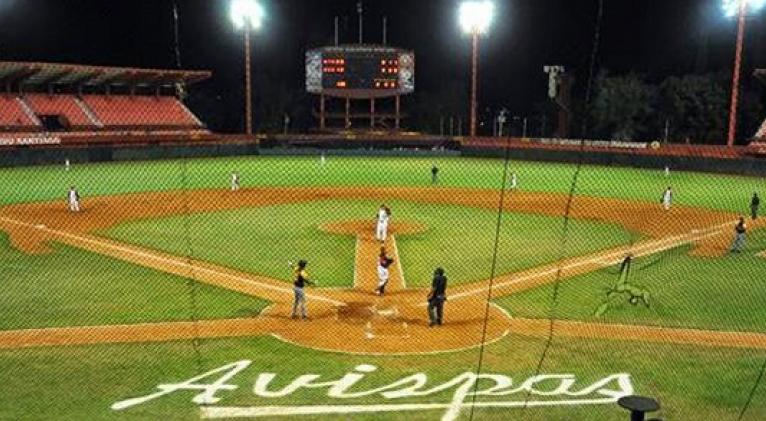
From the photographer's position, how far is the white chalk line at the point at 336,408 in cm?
931

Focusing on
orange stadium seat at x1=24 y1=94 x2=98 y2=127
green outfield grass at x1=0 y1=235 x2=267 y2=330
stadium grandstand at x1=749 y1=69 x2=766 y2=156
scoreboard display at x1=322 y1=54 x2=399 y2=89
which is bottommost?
green outfield grass at x1=0 y1=235 x2=267 y2=330

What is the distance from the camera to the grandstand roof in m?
45.5

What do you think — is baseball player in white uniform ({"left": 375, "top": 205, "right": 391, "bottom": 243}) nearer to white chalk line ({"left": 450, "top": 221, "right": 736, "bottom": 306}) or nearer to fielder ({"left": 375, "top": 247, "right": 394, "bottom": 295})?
white chalk line ({"left": 450, "top": 221, "right": 736, "bottom": 306})

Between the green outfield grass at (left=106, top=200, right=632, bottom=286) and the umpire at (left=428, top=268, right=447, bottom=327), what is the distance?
10.0 ft

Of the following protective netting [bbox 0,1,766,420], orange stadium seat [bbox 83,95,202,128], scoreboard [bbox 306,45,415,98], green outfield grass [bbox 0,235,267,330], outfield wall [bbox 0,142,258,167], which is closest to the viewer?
protective netting [bbox 0,1,766,420]

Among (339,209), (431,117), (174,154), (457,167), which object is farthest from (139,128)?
(431,117)

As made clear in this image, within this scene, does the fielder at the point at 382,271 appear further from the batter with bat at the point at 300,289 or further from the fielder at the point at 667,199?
the fielder at the point at 667,199

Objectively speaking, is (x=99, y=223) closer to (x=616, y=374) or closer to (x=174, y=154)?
(x=616, y=374)

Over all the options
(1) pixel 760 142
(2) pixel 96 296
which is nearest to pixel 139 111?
(1) pixel 760 142

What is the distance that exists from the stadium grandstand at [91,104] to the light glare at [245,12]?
22.0 feet

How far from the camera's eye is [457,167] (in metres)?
46.7

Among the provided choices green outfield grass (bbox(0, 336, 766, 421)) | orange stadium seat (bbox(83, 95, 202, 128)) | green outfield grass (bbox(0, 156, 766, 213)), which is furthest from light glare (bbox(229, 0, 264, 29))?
green outfield grass (bbox(0, 336, 766, 421))

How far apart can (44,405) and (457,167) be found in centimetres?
3861

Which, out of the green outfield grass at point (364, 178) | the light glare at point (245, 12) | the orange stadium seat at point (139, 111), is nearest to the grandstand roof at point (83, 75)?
the orange stadium seat at point (139, 111)
